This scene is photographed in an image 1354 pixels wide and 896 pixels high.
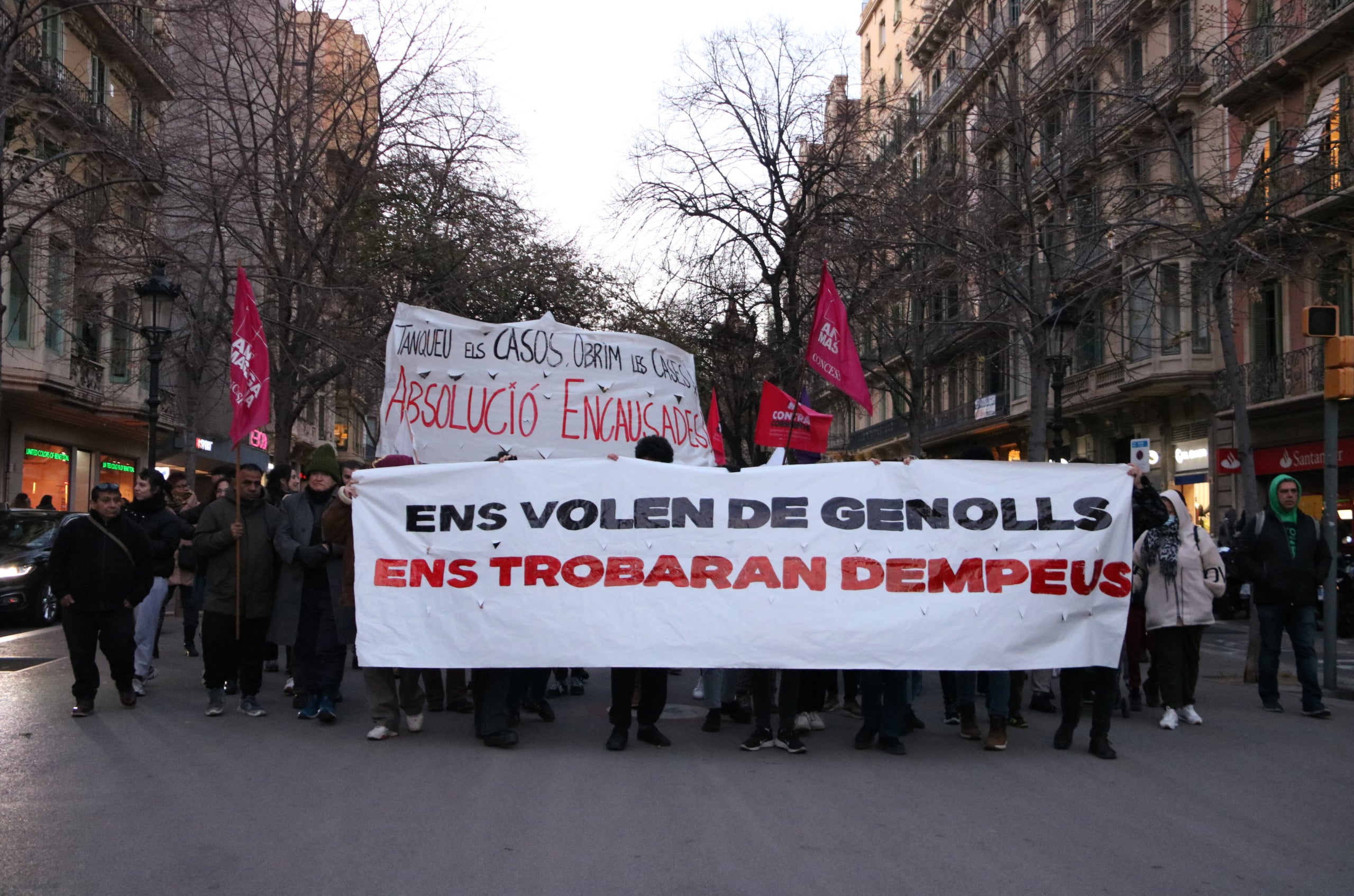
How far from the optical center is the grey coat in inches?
332

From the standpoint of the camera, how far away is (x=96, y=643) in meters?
8.67

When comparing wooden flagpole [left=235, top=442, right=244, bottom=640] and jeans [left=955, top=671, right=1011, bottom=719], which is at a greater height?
wooden flagpole [left=235, top=442, right=244, bottom=640]

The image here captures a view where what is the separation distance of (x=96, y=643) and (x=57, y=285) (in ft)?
56.0

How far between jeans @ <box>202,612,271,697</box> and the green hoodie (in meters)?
7.70

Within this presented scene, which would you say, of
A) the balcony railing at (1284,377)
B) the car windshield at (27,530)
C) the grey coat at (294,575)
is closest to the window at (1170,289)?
the balcony railing at (1284,377)

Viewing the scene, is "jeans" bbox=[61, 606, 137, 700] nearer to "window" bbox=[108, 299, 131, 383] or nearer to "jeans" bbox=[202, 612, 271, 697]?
"jeans" bbox=[202, 612, 271, 697]

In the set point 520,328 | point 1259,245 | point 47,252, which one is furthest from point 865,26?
point 520,328

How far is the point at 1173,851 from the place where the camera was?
5.47 m

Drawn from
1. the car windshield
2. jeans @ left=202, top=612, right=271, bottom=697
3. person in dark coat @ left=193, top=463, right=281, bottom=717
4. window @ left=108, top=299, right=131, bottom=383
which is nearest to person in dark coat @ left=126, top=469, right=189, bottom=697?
person in dark coat @ left=193, top=463, right=281, bottom=717

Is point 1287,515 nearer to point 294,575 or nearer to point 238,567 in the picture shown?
point 294,575

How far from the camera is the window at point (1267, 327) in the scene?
2673cm

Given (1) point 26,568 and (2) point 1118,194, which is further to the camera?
(2) point 1118,194

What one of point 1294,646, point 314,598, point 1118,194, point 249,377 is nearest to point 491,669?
Result: point 314,598

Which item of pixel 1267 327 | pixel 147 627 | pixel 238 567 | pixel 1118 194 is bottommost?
pixel 147 627
